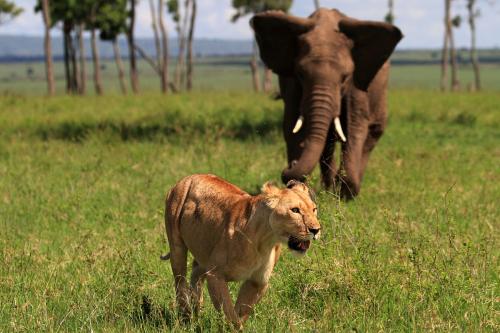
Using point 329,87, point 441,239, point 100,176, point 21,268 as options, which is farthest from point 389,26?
point 21,268

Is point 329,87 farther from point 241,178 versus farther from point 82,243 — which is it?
point 82,243

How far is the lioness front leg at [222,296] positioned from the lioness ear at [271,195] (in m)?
0.53

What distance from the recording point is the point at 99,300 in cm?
524

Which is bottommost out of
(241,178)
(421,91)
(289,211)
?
(421,91)

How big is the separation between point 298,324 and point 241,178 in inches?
252

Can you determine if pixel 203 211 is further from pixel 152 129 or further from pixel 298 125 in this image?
pixel 152 129

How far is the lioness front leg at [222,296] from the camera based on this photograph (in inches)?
181

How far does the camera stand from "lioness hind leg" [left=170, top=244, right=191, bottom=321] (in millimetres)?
5133

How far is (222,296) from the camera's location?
4.61 m

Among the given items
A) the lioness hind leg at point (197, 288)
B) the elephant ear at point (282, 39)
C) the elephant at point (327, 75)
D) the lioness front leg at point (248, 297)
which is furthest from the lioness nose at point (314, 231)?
the elephant ear at point (282, 39)

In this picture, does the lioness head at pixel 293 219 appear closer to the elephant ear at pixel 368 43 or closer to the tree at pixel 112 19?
the elephant ear at pixel 368 43

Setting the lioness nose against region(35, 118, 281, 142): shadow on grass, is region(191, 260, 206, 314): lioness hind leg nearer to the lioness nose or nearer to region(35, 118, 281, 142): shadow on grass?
the lioness nose

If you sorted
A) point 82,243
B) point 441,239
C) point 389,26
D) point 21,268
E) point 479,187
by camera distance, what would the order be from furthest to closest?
point 479,187, point 389,26, point 441,239, point 82,243, point 21,268

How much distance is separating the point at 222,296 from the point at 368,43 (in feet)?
19.7
